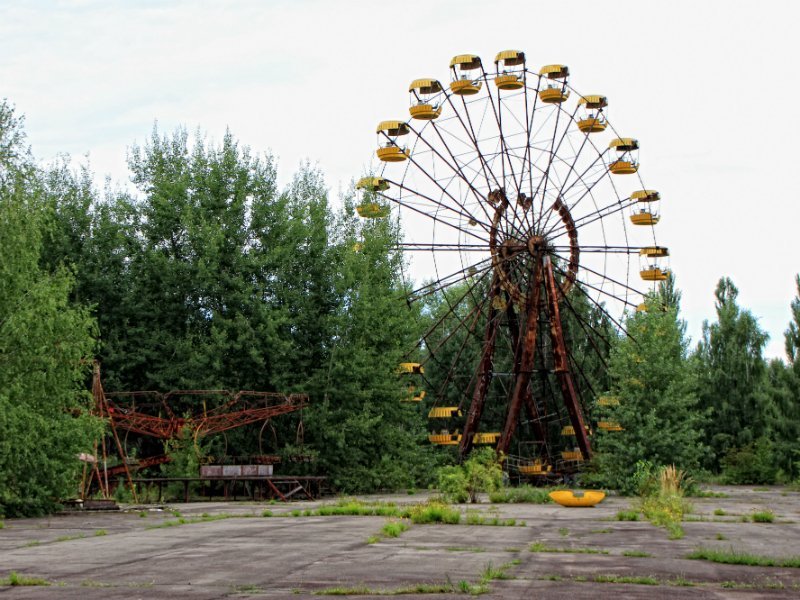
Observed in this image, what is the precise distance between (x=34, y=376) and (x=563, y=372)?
18602 millimetres

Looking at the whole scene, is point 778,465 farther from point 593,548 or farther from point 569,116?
point 593,548

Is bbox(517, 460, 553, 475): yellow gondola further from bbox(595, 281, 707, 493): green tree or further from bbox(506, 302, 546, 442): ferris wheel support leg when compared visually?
bbox(595, 281, 707, 493): green tree

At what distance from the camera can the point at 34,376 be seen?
22031 mm

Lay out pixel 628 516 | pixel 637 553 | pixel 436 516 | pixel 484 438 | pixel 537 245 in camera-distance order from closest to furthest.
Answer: pixel 637 553 → pixel 436 516 → pixel 628 516 → pixel 537 245 → pixel 484 438

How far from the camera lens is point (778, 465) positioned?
41750mm

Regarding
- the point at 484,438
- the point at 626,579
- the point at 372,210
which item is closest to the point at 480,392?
the point at 484,438

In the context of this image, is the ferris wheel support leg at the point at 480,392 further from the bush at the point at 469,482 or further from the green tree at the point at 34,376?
the green tree at the point at 34,376

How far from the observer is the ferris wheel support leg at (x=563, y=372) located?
34406 millimetres

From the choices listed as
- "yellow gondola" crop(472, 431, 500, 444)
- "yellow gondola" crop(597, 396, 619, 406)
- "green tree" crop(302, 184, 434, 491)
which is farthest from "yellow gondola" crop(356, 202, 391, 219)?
"yellow gondola" crop(597, 396, 619, 406)

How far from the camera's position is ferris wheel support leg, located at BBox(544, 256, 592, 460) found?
113 feet

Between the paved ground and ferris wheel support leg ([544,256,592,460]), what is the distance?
499 inches

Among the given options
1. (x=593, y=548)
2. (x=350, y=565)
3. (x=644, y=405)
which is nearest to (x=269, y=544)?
(x=350, y=565)

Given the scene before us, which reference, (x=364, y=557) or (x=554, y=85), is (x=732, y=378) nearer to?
(x=554, y=85)

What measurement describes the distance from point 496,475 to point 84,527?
1061cm
